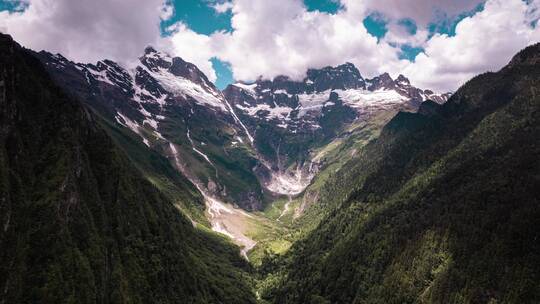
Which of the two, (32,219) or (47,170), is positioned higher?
(47,170)

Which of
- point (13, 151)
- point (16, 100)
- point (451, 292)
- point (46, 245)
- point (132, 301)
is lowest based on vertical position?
point (451, 292)

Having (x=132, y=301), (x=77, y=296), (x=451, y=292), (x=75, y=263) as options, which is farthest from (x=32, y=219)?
(x=451, y=292)

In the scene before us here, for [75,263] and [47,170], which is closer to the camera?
[75,263]

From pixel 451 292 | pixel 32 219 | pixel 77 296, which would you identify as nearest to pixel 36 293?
pixel 77 296

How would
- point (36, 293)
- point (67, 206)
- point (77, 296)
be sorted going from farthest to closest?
point (67, 206), point (77, 296), point (36, 293)

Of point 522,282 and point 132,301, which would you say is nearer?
point 522,282

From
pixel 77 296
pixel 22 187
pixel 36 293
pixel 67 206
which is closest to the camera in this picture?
pixel 36 293

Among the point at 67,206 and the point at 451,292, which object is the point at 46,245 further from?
the point at 451,292

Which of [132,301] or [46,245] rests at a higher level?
[46,245]

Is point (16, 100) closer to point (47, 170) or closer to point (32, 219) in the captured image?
point (47, 170)
